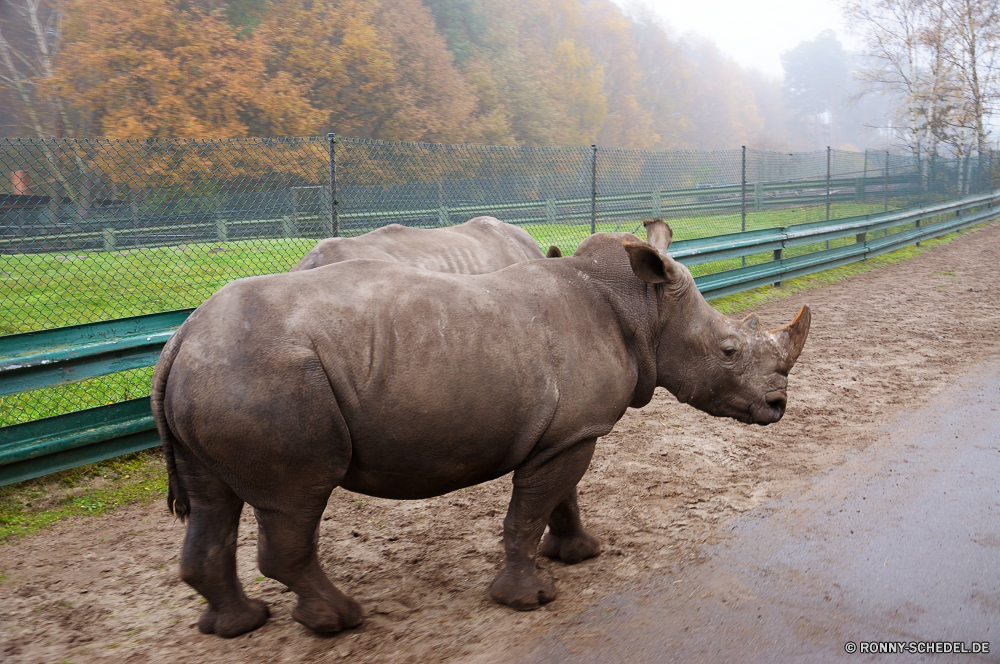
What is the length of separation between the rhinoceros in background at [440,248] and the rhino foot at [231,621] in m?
2.29

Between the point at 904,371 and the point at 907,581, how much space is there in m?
4.59

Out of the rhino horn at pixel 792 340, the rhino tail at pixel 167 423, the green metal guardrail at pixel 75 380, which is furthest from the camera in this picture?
the green metal guardrail at pixel 75 380

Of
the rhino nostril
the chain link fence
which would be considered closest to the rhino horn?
the rhino nostril

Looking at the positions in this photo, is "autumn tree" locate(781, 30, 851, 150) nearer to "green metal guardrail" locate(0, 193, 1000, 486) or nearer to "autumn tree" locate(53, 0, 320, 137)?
"autumn tree" locate(53, 0, 320, 137)

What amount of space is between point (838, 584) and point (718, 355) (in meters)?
1.28

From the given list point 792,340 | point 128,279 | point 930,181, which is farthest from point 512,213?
point 930,181

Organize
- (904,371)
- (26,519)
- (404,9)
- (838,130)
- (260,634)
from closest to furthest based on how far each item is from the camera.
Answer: (260,634)
(26,519)
(904,371)
(404,9)
(838,130)

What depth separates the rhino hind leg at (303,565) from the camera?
3365mm

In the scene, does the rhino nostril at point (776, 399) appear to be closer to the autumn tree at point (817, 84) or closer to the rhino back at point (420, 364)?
the rhino back at point (420, 364)

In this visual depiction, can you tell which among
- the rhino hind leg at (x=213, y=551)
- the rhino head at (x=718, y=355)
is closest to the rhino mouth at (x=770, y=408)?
the rhino head at (x=718, y=355)

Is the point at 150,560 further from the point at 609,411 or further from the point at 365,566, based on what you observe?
the point at 609,411

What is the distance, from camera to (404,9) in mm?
39156

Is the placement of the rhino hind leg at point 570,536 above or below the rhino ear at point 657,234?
below

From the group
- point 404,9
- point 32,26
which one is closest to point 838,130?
point 404,9
